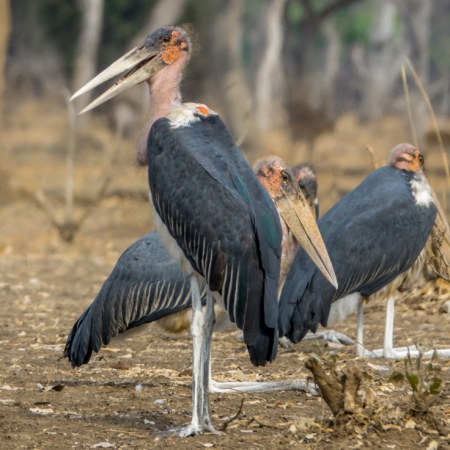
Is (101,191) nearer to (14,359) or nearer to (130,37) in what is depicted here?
(14,359)

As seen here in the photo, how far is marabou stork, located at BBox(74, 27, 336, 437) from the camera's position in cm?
343

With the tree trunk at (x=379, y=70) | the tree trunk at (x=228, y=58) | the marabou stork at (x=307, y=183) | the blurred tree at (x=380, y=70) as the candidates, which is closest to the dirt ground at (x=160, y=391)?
the marabou stork at (x=307, y=183)

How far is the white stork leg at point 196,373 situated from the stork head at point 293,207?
23.1 inches

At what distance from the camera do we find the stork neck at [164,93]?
165 inches

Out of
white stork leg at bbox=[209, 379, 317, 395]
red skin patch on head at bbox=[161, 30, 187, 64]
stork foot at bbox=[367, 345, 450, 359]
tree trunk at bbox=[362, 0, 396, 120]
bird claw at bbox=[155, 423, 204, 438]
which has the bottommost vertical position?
bird claw at bbox=[155, 423, 204, 438]

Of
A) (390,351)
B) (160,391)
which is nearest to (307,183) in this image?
(390,351)

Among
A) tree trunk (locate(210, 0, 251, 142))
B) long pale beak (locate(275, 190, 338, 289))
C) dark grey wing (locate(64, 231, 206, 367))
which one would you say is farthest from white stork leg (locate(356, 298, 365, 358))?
tree trunk (locate(210, 0, 251, 142))

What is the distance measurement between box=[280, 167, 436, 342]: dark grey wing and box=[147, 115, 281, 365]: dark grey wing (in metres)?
1.47

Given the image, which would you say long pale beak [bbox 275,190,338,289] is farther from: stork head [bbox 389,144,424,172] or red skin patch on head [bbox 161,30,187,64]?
stork head [bbox 389,144,424,172]

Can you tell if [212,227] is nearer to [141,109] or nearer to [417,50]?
[417,50]

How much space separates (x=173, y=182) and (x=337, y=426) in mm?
1069

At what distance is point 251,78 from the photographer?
39.4 metres

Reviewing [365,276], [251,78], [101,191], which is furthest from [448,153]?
[251,78]

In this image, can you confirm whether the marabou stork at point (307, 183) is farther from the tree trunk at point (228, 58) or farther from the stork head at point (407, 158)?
the tree trunk at point (228, 58)
